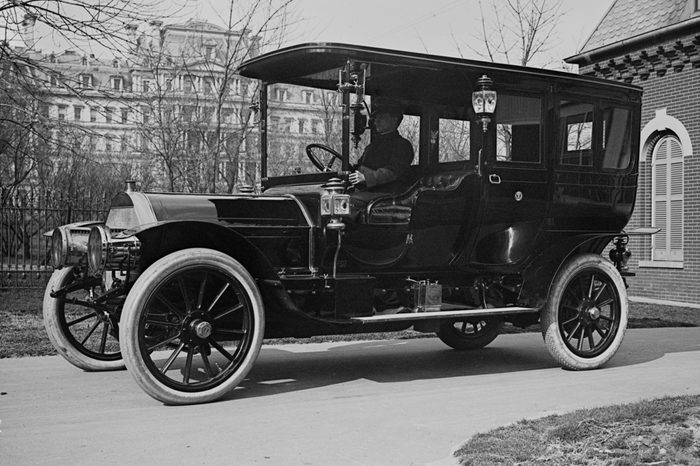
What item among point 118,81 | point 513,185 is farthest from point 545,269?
point 118,81

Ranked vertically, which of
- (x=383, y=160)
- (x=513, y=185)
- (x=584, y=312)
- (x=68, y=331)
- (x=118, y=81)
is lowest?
(x=68, y=331)

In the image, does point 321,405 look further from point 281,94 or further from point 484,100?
point 281,94

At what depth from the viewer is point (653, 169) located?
1730cm

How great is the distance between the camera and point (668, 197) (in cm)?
1694

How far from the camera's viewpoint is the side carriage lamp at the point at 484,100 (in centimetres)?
718

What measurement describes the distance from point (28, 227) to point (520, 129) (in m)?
11.5

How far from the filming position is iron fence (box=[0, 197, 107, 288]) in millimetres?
15000

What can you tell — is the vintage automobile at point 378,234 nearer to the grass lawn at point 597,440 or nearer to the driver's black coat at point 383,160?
the driver's black coat at point 383,160

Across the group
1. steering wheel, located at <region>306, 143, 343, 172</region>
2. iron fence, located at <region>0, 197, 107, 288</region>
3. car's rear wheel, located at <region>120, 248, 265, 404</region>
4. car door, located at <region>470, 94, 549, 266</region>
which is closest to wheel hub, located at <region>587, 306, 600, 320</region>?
car door, located at <region>470, 94, 549, 266</region>

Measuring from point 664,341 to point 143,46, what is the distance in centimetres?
908

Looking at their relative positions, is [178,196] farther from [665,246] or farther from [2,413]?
[665,246]

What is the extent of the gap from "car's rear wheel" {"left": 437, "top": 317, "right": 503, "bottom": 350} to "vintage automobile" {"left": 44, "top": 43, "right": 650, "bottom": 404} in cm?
17

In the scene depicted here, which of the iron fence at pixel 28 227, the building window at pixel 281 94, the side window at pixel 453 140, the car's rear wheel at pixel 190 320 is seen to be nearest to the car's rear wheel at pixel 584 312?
the side window at pixel 453 140

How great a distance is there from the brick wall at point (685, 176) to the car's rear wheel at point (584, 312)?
9.16 m
